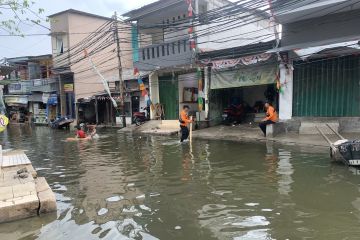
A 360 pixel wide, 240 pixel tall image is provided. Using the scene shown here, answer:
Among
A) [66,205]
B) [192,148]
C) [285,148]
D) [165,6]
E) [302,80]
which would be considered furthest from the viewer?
[165,6]

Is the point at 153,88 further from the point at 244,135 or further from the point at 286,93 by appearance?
the point at 286,93

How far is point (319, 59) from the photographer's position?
48.2 ft

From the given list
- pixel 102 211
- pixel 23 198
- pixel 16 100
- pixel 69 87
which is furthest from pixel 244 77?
pixel 16 100

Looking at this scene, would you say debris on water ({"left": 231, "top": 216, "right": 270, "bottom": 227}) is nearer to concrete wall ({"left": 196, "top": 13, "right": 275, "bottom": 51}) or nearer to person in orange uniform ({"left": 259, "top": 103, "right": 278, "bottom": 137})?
person in orange uniform ({"left": 259, "top": 103, "right": 278, "bottom": 137})

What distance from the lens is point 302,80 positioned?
606 inches

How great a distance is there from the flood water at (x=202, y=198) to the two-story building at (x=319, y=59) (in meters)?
3.83

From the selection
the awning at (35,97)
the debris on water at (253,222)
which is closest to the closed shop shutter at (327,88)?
the debris on water at (253,222)

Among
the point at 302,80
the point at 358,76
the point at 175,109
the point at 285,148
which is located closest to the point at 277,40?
the point at 302,80

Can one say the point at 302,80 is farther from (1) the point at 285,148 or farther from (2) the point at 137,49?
→ (2) the point at 137,49

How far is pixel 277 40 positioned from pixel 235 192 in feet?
34.5

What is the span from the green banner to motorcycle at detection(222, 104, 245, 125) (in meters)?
1.46

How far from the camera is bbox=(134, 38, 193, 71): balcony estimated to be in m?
20.1

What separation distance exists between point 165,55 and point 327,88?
10.3 m

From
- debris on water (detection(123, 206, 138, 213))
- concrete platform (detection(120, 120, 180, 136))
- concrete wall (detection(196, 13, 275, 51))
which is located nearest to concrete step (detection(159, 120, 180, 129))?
concrete platform (detection(120, 120, 180, 136))
